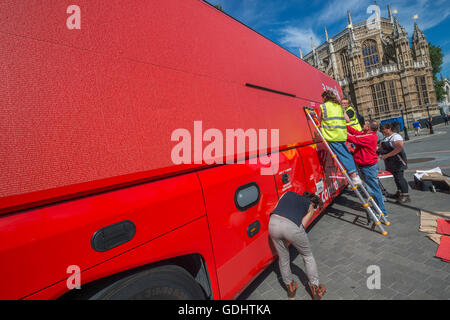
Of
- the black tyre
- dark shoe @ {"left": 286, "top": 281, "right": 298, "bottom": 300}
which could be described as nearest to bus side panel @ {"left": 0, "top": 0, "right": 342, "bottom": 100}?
the black tyre

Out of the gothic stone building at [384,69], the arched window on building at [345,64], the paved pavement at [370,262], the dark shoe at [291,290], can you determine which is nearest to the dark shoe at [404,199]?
the paved pavement at [370,262]

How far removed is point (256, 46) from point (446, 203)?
509 cm

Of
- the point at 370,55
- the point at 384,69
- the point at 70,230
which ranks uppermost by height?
the point at 370,55

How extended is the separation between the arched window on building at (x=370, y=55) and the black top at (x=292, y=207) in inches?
1841

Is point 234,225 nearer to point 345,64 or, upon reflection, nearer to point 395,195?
point 395,195

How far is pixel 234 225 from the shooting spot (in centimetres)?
202

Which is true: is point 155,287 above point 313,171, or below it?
below

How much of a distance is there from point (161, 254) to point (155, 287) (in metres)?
0.21

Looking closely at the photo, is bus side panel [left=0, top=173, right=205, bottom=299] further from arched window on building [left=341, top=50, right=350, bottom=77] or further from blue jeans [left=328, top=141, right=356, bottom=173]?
arched window on building [left=341, top=50, right=350, bottom=77]

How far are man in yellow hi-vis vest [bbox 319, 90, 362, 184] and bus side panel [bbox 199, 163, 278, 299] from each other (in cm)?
213

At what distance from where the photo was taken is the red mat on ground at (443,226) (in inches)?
127

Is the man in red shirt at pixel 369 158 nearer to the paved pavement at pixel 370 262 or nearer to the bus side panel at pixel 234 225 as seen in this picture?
the paved pavement at pixel 370 262

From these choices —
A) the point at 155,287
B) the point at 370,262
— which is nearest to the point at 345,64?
the point at 370,262

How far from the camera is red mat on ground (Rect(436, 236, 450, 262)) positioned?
2.68 meters
